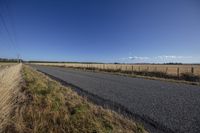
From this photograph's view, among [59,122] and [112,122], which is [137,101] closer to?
[112,122]

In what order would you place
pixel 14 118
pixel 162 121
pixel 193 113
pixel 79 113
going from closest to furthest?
1. pixel 14 118
2. pixel 162 121
3. pixel 79 113
4. pixel 193 113

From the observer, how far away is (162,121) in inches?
203

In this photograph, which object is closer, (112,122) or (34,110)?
(112,122)

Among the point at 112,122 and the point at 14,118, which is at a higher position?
the point at 14,118

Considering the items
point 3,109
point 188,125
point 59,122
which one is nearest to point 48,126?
point 59,122

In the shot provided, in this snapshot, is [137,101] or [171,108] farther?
[137,101]

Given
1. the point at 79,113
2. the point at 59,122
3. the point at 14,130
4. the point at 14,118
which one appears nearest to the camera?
the point at 14,130

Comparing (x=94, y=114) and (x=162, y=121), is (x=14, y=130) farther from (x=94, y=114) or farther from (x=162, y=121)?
(x=162, y=121)

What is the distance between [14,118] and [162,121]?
3.96 metres

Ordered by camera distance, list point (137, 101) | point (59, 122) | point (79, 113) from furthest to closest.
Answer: point (137, 101) < point (79, 113) < point (59, 122)

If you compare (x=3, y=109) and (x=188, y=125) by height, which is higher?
(x=3, y=109)

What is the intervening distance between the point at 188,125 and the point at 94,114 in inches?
105

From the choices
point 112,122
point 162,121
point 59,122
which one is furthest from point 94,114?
point 162,121

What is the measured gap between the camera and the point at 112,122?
4855 millimetres
